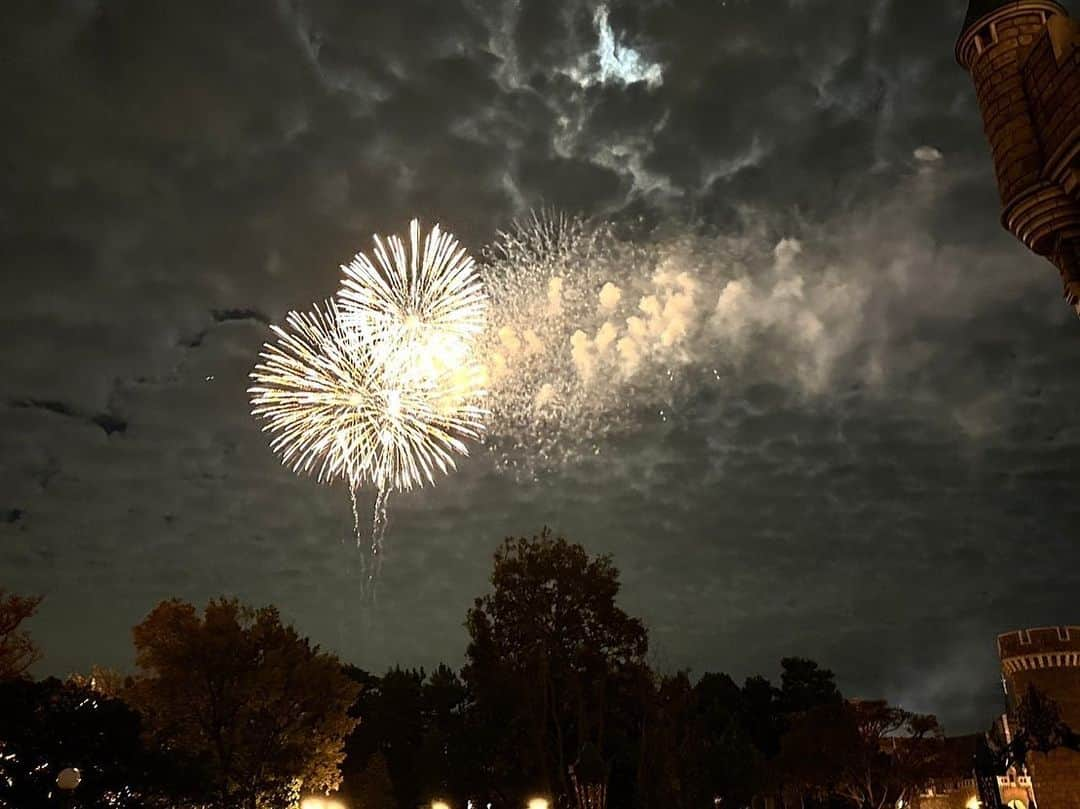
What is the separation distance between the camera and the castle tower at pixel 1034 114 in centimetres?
1129

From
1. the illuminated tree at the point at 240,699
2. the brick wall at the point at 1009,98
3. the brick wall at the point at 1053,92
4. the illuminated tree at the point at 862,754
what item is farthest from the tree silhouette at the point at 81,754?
the illuminated tree at the point at 862,754

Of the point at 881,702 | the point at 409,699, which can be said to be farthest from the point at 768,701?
the point at 409,699

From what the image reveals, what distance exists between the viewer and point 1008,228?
40.1ft

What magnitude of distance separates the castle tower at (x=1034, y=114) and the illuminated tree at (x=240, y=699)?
27.6m

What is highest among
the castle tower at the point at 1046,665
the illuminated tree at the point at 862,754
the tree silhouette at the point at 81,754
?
the castle tower at the point at 1046,665

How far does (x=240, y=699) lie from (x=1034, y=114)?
29601mm

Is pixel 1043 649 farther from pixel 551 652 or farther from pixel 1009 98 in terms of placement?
pixel 1009 98

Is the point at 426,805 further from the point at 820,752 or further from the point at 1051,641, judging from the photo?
the point at 1051,641

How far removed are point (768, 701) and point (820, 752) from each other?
83.6 ft

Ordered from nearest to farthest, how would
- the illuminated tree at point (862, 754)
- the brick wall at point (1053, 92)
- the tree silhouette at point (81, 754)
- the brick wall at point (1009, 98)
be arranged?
the brick wall at point (1053, 92), the brick wall at point (1009, 98), the tree silhouette at point (81, 754), the illuminated tree at point (862, 754)

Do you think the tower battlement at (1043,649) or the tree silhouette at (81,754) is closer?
the tree silhouette at (81,754)

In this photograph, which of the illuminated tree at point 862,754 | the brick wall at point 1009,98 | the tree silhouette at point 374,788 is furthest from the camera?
the tree silhouette at point 374,788

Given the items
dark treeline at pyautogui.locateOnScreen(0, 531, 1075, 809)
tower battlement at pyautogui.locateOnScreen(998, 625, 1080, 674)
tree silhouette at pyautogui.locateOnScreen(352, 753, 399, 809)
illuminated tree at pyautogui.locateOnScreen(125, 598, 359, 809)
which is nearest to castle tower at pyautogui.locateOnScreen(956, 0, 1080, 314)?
dark treeline at pyautogui.locateOnScreen(0, 531, 1075, 809)

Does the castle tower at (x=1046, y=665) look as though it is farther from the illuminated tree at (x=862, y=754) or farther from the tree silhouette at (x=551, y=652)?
the tree silhouette at (x=551, y=652)
